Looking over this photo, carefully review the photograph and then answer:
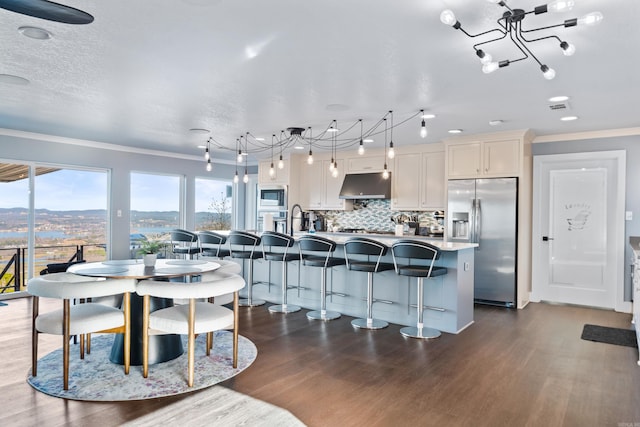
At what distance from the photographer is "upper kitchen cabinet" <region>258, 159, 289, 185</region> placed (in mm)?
8109

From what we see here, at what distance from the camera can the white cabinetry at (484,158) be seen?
570 cm

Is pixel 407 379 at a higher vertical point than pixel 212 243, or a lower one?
lower

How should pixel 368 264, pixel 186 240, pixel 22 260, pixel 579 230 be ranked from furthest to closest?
pixel 22 260 → pixel 186 240 → pixel 579 230 → pixel 368 264

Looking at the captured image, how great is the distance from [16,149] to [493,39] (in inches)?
262

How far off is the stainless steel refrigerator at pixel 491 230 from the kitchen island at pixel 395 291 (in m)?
1.23

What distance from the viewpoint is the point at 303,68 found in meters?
3.36

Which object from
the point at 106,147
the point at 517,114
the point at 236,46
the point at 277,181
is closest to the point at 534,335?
the point at 517,114

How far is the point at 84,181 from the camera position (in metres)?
7.03

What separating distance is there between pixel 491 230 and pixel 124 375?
16.0 ft

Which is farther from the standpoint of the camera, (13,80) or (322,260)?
(322,260)

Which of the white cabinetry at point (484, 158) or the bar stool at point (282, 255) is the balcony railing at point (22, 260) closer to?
the bar stool at point (282, 255)

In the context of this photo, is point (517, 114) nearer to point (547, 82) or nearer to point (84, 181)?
point (547, 82)

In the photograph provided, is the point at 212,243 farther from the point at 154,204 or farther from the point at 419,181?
the point at 419,181

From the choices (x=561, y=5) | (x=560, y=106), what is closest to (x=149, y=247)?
(x=560, y=106)
